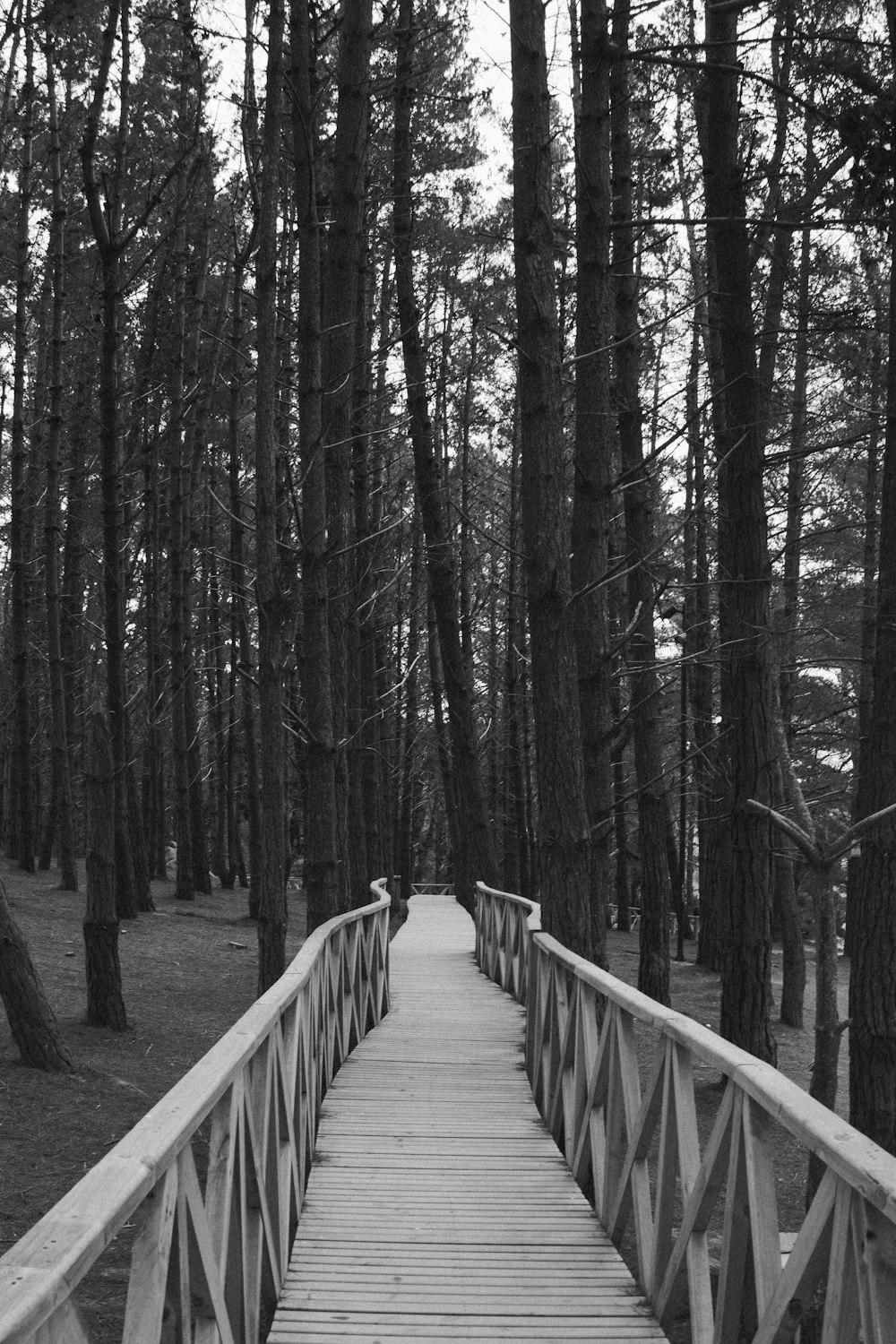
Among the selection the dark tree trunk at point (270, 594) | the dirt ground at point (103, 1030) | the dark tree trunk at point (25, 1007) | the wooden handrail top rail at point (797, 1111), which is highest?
the dark tree trunk at point (270, 594)

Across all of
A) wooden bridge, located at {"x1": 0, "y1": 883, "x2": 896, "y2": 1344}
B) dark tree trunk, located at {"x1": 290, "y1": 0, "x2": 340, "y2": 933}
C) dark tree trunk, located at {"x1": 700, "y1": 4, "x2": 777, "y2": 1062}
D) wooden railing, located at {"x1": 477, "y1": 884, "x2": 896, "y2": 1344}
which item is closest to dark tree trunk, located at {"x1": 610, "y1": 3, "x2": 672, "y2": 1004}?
dark tree trunk, located at {"x1": 700, "y1": 4, "x2": 777, "y2": 1062}

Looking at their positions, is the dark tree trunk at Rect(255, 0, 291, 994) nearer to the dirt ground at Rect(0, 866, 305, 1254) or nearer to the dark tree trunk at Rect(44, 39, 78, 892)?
the dirt ground at Rect(0, 866, 305, 1254)

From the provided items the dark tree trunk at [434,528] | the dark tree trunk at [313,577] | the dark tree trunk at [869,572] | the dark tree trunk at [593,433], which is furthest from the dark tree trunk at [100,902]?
the dark tree trunk at [434,528]

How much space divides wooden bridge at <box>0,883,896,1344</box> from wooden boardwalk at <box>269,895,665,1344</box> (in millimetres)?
15

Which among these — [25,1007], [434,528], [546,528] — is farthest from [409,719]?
[25,1007]

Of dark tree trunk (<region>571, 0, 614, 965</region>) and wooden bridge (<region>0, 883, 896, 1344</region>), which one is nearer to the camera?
wooden bridge (<region>0, 883, 896, 1344</region>)

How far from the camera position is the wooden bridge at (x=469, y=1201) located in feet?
7.70

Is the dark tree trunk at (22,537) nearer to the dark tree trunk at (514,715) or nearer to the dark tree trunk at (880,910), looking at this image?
the dark tree trunk at (514,715)

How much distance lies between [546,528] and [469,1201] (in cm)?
430

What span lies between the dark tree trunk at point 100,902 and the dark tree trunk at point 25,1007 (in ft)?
4.56

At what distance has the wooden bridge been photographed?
2.35 m

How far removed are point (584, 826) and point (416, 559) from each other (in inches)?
674

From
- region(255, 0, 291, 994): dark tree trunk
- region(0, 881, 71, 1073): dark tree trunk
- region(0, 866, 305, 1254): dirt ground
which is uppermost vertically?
region(255, 0, 291, 994): dark tree trunk

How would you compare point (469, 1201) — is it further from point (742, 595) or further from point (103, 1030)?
point (742, 595)
